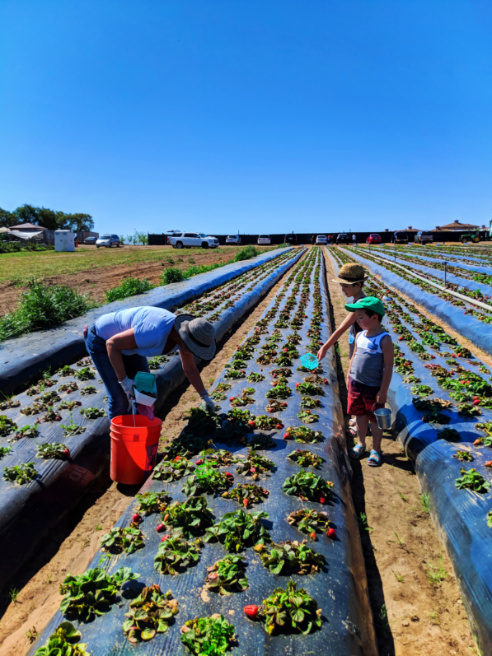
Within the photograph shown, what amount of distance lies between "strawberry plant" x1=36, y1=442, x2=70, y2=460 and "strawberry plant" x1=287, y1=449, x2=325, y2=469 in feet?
7.50

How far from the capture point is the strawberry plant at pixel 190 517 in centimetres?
289

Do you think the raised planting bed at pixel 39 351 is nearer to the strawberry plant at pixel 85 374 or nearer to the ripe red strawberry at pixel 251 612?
the strawberry plant at pixel 85 374

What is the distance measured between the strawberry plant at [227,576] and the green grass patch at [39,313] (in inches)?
262

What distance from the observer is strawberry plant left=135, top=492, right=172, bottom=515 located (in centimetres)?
312

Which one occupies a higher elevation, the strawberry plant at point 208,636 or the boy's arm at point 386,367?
the boy's arm at point 386,367

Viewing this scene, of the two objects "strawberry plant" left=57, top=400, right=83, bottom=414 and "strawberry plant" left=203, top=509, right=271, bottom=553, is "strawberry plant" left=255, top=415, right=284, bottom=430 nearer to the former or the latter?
"strawberry plant" left=203, top=509, right=271, bottom=553

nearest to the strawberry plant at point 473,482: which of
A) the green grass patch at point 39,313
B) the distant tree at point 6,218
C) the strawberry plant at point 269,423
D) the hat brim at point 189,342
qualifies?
the strawberry plant at point 269,423

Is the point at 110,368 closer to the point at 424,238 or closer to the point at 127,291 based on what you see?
the point at 127,291

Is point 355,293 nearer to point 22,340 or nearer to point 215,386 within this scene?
point 215,386

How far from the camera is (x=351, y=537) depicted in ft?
9.70

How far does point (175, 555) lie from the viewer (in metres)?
2.62

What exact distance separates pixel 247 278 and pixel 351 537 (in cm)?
1523

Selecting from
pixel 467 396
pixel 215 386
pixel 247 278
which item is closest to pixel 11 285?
pixel 247 278

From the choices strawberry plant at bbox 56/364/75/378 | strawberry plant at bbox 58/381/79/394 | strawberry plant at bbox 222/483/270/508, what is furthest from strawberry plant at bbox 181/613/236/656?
strawberry plant at bbox 56/364/75/378
